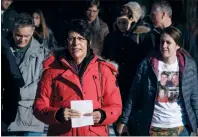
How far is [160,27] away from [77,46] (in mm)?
952

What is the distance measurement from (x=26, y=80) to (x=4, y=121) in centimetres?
46

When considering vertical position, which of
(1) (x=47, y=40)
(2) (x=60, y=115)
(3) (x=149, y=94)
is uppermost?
(1) (x=47, y=40)

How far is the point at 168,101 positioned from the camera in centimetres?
437

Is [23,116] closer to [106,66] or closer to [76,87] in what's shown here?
[76,87]

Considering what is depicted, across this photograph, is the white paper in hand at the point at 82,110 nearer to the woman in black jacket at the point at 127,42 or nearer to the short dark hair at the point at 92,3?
the woman in black jacket at the point at 127,42

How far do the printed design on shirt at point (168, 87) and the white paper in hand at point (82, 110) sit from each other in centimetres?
77

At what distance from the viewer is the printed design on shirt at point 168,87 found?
4375mm

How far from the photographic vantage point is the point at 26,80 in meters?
4.61

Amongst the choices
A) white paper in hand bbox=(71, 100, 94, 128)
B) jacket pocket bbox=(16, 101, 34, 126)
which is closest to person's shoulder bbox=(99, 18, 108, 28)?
white paper in hand bbox=(71, 100, 94, 128)

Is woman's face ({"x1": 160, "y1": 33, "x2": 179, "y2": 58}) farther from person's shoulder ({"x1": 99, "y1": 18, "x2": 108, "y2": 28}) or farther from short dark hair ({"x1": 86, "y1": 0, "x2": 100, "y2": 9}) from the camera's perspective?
short dark hair ({"x1": 86, "y1": 0, "x2": 100, "y2": 9})

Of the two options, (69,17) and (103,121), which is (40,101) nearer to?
(103,121)

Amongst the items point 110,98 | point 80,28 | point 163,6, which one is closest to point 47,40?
point 80,28

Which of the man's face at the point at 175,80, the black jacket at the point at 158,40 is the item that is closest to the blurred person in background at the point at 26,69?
the black jacket at the point at 158,40

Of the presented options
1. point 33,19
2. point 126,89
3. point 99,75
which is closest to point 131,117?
point 126,89
